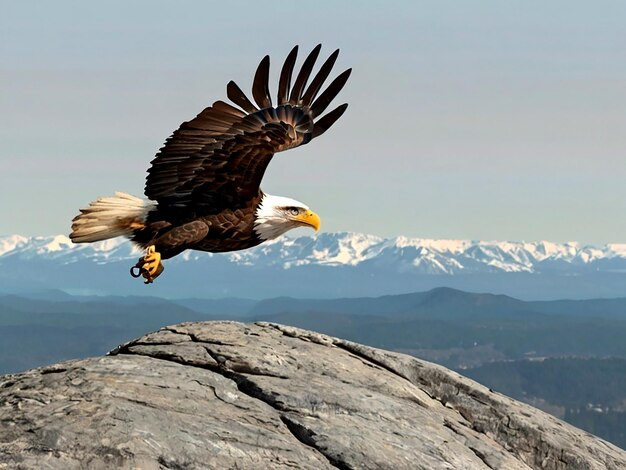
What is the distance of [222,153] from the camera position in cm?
1568

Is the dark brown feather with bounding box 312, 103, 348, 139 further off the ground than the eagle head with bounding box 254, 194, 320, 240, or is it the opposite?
the dark brown feather with bounding box 312, 103, 348, 139

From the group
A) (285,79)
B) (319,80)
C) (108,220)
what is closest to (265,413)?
(108,220)

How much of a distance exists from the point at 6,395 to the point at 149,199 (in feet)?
19.0

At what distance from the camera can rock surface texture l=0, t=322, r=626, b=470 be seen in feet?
33.2

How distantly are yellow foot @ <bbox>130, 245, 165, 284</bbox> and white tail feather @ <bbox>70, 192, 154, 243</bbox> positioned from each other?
90 centimetres

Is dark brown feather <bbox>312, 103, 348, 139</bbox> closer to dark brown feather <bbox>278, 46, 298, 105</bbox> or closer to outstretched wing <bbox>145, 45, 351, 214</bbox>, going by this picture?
dark brown feather <bbox>278, 46, 298, 105</bbox>

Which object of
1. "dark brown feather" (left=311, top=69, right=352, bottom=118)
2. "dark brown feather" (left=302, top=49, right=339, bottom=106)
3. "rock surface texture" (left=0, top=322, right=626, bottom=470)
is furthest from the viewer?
"dark brown feather" (left=311, top=69, right=352, bottom=118)

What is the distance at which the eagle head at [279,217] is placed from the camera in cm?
1650

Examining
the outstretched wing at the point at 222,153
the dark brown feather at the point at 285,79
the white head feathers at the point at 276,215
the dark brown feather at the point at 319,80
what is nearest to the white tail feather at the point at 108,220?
the outstretched wing at the point at 222,153

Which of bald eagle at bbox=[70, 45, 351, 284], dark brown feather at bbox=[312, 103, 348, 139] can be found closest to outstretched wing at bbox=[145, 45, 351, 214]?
bald eagle at bbox=[70, 45, 351, 284]

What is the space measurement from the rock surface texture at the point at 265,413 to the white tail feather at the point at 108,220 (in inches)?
88.1

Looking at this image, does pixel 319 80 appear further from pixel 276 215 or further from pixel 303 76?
pixel 276 215

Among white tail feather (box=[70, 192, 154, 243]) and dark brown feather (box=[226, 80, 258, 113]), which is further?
dark brown feather (box=[226, 80, 258, 113])

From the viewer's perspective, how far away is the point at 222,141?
1570 centimetres
